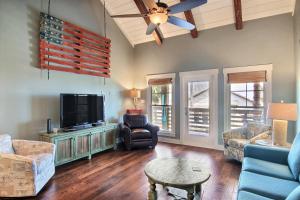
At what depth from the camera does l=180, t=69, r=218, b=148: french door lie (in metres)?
4.97

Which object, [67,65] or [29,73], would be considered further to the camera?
[67,65]

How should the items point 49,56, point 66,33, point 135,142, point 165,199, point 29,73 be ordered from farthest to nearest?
point 135,142 → point 66,33 → point 49,56 → point 29,73 → point 165,199

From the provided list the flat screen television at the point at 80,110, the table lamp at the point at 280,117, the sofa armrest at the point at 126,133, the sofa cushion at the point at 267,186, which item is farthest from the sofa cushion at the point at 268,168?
the flat screen television at the point at 80,110

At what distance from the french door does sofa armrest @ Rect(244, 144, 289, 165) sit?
220 cm

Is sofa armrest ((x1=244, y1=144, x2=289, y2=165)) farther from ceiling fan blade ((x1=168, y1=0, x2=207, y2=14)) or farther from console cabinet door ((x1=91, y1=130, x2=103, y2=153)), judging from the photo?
console cabinet door ((x1=91, y1=130, x2=103, y2=153))

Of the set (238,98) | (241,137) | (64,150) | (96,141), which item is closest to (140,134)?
(96,141)

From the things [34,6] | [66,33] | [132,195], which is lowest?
[132,195]

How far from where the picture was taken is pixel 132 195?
8.73 feet

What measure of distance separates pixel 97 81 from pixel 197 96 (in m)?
2.80

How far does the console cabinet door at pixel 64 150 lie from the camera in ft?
11.8

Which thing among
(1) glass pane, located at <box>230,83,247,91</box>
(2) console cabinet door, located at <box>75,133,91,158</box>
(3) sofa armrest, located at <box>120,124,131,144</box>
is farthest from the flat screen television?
(1) glass pane, located at <box>230,83,247,91</box>

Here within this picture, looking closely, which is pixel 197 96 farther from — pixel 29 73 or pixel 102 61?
pixel 29 73

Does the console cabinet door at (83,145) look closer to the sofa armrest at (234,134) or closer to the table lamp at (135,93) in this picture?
the table lamp at (135,93)

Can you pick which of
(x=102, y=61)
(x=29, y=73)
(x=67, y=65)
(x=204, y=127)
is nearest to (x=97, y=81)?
(x=102, y=61)
